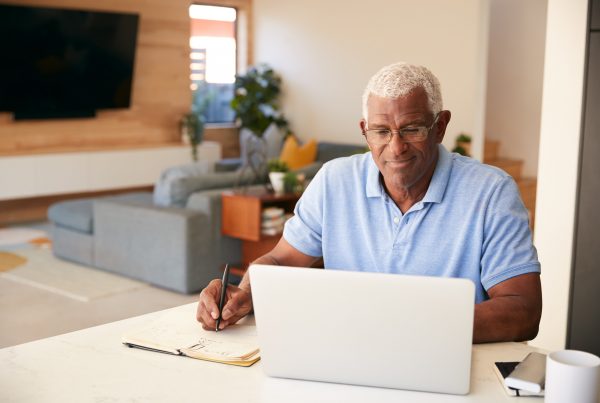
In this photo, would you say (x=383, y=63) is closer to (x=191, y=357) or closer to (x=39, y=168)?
(x=39, y=168)

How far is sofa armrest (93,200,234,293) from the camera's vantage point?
4895 mm

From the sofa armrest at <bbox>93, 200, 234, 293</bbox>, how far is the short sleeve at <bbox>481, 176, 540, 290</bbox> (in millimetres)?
3157

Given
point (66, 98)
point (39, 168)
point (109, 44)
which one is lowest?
point (39, 168)

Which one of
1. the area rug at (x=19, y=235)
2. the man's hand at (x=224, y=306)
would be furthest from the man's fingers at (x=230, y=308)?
the area rug at (x=19, y=235)

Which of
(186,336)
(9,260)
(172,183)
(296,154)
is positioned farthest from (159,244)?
(186,336)

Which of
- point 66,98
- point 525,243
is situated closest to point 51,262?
point 66,98

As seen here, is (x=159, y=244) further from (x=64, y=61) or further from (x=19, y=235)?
(x=64, y=61)

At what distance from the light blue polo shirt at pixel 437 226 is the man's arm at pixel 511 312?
0.03 meters

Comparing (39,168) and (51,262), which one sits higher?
(39,168)

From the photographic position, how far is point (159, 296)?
4898mm

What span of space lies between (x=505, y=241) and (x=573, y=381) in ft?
1.97

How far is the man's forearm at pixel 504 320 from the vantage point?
174 centimetres

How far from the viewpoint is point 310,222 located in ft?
7.02

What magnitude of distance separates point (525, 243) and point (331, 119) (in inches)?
274
